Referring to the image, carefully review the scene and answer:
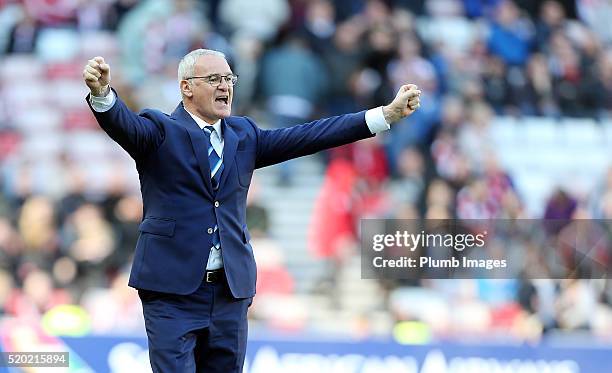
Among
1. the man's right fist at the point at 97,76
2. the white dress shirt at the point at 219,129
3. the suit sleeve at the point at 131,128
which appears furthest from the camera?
the white dress shirt at the point at 219,129

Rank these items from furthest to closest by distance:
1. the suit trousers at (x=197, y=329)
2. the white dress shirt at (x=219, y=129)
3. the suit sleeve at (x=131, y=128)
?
the white dress shirt at (x=219, y=129) → the suit trousers at (x=197, y=329) → the suit sleeve at (x=131, y=128)

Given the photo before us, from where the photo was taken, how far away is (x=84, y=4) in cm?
1262

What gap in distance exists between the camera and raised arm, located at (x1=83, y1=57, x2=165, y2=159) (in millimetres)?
4680

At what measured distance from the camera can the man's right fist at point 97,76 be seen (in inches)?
183

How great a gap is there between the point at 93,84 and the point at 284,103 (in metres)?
7.18

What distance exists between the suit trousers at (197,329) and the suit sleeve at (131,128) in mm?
614

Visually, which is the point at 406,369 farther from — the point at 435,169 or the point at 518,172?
the point at 518,172

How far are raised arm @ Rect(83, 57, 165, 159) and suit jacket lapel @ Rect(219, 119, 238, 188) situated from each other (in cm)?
30

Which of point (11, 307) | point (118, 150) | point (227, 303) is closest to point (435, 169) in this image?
point (118, 150)

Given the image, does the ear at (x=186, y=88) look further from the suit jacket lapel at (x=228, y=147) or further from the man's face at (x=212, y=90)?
the suit jacket lapel at (x=228, y=147)

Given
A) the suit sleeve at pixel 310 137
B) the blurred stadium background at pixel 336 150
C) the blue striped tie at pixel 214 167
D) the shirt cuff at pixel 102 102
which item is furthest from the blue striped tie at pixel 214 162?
the blurred stadium background at pixel 336 150

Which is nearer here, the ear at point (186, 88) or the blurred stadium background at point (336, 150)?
the ear at point (186, 88)

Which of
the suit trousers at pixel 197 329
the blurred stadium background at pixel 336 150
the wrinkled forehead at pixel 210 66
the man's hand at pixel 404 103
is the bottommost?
the suit trousers at pixel 197 329

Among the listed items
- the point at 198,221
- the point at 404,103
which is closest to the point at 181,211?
the point at 198,221
